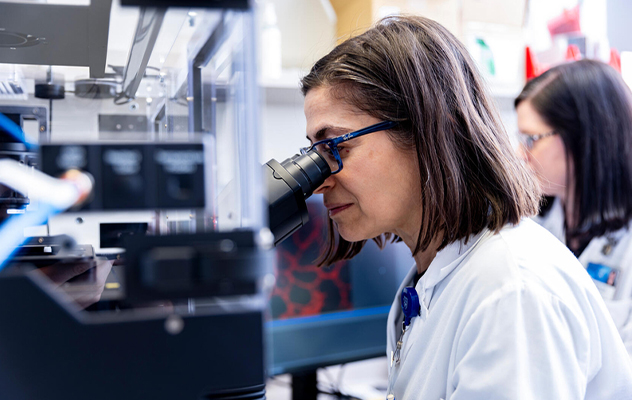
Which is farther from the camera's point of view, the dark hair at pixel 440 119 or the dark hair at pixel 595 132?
the dark hair at pixel 595 132

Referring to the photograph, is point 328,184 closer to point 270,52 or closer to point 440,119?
point 440,119

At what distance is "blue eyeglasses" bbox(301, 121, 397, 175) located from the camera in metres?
0.86

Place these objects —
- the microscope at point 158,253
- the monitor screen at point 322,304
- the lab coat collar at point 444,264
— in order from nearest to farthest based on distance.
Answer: the microscope at point 158,253, the lab coat collar at point 444,264, the monitor screen at point 322,304

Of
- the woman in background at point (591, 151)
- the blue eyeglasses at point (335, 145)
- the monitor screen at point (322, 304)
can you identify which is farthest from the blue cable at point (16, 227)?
the woman in background at point (591, 151)

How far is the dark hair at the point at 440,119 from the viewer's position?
33.1 inches

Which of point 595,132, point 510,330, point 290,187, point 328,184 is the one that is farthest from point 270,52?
point 510,330

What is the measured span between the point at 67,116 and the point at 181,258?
264 mm

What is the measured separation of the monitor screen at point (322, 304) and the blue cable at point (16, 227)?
0.87 meters

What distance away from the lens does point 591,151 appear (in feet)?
4.84

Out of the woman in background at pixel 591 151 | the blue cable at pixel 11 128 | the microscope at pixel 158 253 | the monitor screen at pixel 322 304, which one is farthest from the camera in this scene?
the woman in background at pixel 591 151

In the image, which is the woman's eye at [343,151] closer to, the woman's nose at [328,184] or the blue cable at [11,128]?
the woman's nose at [328,184]

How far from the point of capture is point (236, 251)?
1.24ft

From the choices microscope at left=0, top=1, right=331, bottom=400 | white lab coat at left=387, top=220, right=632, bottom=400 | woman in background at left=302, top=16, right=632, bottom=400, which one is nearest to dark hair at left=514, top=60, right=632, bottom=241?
woman in background at left=302, top=16, right=632, bottom=400

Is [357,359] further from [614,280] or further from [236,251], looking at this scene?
[236,251]
